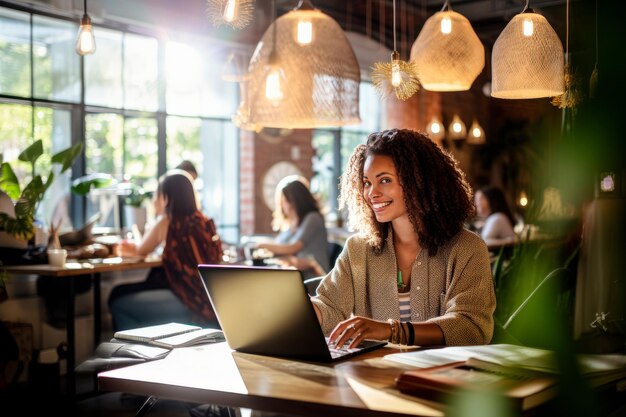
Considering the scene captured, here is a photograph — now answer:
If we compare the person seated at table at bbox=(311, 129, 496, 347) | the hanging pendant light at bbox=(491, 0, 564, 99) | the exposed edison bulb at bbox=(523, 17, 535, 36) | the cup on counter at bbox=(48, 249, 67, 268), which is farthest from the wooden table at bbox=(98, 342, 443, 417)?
the cup on counter at bbox=(48, 249, 67, 268)

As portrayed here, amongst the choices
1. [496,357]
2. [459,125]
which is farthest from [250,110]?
[459,125]

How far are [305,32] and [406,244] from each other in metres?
0.82

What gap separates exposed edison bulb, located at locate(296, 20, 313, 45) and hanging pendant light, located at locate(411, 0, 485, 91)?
419mm

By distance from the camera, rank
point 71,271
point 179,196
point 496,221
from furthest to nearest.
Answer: point 496,221
point 179,196
point 71,271

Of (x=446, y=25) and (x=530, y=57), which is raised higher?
(x=446, y=25)

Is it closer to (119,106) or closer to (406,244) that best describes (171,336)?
(406,244)

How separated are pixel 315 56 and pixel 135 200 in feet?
10.8

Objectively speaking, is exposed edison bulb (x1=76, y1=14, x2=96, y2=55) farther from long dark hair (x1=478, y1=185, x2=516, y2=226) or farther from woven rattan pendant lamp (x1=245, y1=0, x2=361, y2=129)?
long dark hair (x1=478, y1=185, x2=516, y2=226)

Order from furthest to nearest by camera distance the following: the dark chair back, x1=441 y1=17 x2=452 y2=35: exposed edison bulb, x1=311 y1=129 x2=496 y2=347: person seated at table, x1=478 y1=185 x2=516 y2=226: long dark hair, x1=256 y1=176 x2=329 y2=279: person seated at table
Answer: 1. x1=478 y1=185 x2=516 y2=226: long dark hair
2. the dark chair back
3. x1=256 y1=176 x2=329 y2=279: person seated at table
4. x1=441 y1=17 x2=452 y2=35: exposed edison bulb
5. x1=311 y1=129 x2=496 y2=347: person seated at table

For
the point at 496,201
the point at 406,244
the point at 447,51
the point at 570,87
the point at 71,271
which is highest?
the point at 447,51

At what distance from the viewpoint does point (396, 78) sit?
2.53 metres

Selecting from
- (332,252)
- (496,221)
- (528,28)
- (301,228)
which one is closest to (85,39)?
(528,28)

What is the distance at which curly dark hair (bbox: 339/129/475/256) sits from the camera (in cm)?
234

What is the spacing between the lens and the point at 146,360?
191 centimetres
